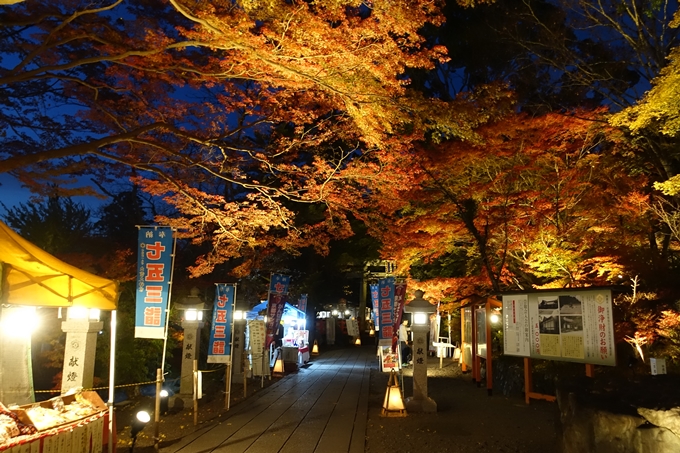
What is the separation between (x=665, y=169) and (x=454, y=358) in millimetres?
14900

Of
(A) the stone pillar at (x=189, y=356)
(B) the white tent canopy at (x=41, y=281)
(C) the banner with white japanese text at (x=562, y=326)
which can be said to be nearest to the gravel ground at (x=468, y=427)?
(C) the banner with white japanese text at (x=562, y=326)

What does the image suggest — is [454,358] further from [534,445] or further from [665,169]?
[534,445]

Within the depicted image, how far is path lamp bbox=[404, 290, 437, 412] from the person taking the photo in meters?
11.4

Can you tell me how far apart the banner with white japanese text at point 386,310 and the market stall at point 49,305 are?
1119 centimetres

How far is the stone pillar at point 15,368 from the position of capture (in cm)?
775

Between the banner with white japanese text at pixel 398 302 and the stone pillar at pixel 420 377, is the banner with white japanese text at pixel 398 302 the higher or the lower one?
the higher one

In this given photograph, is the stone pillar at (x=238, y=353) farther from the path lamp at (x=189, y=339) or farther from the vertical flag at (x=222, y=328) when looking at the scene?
the path lamp at (x=189, y=339)

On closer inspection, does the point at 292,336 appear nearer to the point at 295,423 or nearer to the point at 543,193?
the point at 295,423

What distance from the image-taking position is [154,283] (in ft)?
32.0

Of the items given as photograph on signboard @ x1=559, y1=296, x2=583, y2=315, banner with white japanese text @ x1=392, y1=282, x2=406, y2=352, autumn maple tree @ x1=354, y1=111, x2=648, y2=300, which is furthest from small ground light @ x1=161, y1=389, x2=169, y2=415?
photograph on signboard @ x1=559, y1=296, x2=583, y2=315

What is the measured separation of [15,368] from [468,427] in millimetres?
8379

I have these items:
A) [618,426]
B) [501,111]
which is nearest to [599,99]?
[501,111]

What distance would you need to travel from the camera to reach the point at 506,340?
11.6m

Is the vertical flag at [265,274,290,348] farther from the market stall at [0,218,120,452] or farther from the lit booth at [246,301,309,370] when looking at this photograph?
the market stall at [0,218,120,452]
